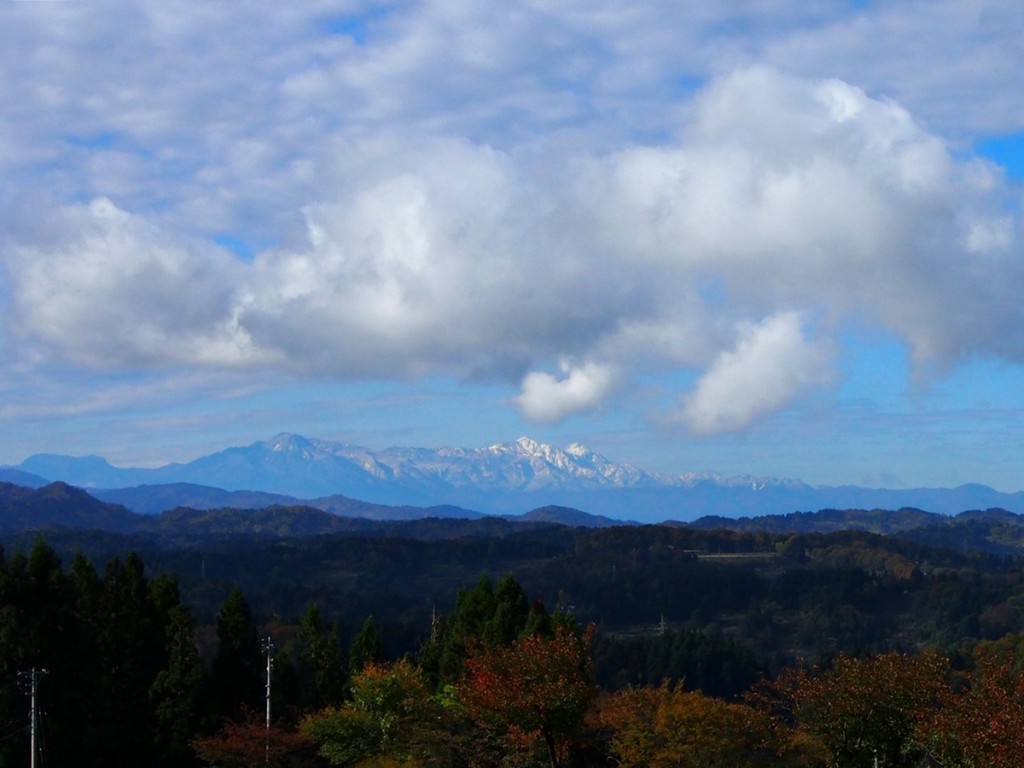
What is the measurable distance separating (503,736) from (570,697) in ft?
16.1

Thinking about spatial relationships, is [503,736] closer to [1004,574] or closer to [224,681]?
[224,681]

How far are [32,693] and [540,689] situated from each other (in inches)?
641

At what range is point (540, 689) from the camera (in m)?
29.4

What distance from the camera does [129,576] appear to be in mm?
47531

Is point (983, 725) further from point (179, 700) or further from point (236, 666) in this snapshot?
point (236, 666)

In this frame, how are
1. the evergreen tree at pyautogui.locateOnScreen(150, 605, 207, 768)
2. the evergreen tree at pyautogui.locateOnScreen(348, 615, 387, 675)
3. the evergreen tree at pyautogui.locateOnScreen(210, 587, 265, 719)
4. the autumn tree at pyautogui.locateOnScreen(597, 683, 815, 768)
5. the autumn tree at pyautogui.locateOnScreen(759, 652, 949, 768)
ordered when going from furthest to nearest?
the evergreen tree at pyautogui.locateOnScreen(348, 615, 387, 675) → the evergreen tree at pyautogui.locateOnScreen(210, 587, 265, 719) → the evergreen tree at pyautogui.locateOnScreen(150, 605, 207, 768) → the autumn tree at pyautogui.locateOnScreen(597, 683, 815, 768) → the autumn tree at pyautogui.locateOnScreen(759, 652, 949, 768)

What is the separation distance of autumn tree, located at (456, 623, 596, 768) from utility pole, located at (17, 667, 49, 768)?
44.5 feet

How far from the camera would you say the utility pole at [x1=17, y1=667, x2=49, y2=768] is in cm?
3558

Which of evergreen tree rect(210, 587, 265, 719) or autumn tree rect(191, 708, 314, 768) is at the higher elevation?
evergreen tree rect(210, 587, 265, 719)

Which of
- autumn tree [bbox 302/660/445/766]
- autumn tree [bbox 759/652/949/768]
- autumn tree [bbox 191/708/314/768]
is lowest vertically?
autumn tree [bbox 191/708/314/768]

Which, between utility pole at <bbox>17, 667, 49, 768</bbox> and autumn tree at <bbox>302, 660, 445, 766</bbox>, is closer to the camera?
utility pole at <bbox>17, 667, 49, 768</bbox>

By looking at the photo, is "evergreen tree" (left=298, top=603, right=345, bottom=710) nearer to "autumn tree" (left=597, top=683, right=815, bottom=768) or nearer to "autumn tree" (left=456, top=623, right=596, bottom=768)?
"autumn tree" (left=597, top=683, right=815, bottom=768)

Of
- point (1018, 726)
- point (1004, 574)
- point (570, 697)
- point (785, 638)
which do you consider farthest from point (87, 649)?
point (1004, 574)

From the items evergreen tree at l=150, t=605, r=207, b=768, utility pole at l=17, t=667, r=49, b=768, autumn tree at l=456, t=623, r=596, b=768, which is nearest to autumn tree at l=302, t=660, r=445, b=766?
autumn tree at l=456, t=623, r=596, b=768
